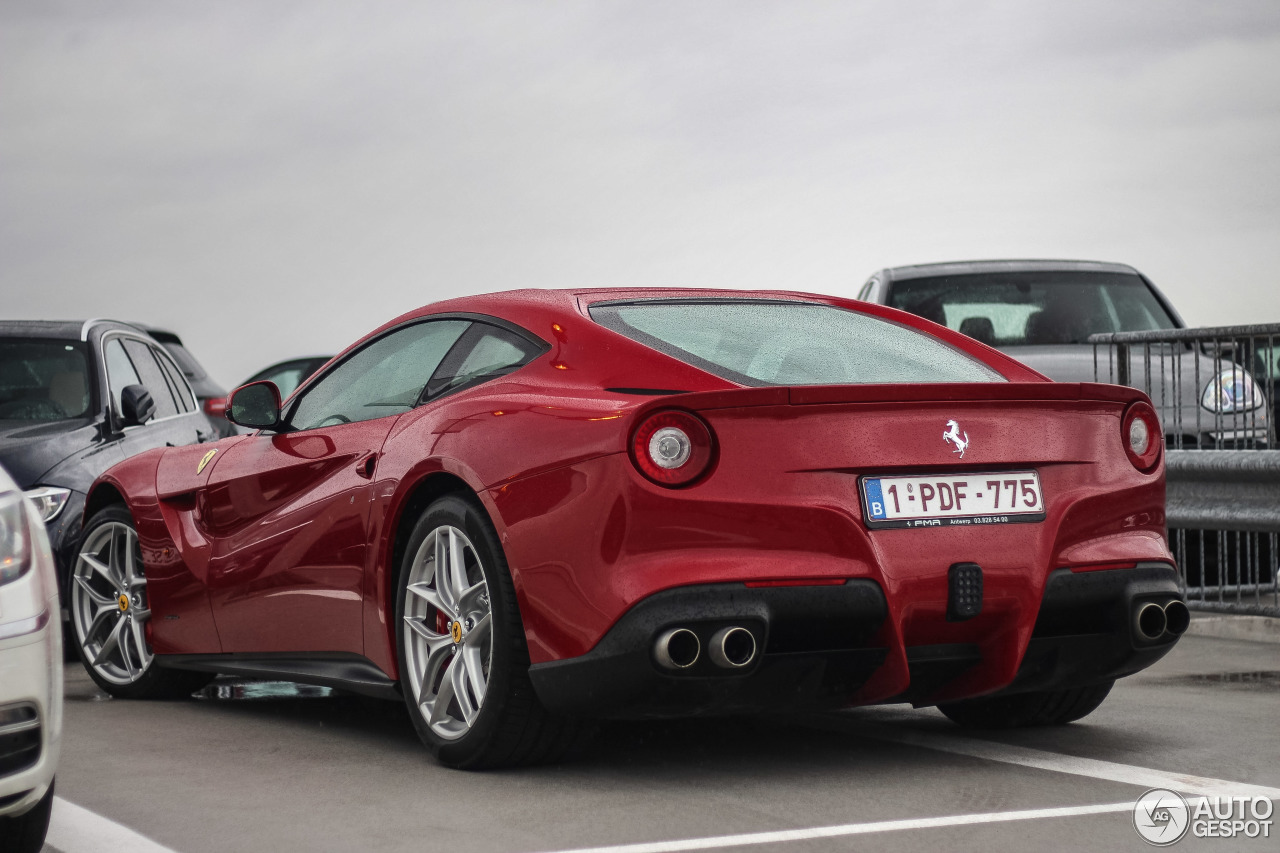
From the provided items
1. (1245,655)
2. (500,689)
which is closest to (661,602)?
(500,689)

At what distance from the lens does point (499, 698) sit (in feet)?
15.0

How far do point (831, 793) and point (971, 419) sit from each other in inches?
39.7

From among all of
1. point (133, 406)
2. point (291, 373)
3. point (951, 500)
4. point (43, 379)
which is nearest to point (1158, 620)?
point (951, 500)

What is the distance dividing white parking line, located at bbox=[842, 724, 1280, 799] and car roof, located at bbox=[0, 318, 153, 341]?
5.55m

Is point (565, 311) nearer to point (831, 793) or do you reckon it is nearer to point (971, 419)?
point (971, 419)

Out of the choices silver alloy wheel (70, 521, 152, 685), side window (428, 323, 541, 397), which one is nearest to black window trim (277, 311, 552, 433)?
side window (428, 323, 541, 397)

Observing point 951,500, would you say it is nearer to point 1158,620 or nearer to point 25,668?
point 1158,620

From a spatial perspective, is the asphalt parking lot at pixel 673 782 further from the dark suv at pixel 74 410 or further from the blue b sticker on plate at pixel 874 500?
the dark suv at pixel 74 410

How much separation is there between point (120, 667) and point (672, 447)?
3.26m

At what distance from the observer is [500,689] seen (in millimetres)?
4570

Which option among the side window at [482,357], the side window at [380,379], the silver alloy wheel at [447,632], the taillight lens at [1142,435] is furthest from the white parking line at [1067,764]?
the side window at [380,379]

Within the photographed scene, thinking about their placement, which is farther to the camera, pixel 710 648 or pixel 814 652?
pixel 814 652

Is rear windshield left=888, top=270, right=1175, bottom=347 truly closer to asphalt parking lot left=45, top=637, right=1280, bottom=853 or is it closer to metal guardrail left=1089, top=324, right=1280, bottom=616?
metal guardrail left=1089, top=324, right=1280, bottom=616

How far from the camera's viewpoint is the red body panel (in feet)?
14.2
